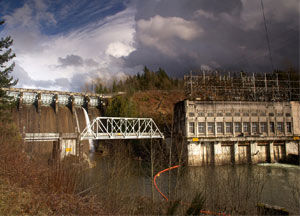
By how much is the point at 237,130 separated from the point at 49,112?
33707 mm

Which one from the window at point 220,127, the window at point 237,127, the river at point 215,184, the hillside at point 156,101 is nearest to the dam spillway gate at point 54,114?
the window at point 220,127

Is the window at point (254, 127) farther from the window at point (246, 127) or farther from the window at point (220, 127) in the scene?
the window at point (220, 127)

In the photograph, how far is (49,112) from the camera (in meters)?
43.1

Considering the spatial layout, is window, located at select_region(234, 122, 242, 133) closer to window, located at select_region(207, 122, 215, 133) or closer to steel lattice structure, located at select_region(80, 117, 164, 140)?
window, located at select_region(207, 122, 215, 133)

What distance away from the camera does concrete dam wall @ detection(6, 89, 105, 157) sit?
3959 centimetres

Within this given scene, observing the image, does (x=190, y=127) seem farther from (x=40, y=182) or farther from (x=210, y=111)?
(x=40, y=182)

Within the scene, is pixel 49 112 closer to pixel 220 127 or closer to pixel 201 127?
pixel 201 127

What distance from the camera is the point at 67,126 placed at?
42938 millimetres

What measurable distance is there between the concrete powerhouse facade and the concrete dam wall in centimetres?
2021

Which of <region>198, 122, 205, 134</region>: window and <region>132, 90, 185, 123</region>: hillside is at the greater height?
<region>132, 90, 185, 123</region>: hillside

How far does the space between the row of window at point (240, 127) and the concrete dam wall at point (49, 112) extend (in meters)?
21.2

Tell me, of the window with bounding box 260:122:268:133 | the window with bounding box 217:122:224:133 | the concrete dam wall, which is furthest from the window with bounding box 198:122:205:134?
the concrete dam wall

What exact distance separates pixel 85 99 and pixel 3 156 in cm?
3861

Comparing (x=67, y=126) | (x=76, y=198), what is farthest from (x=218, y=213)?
(x=67, y=126)
